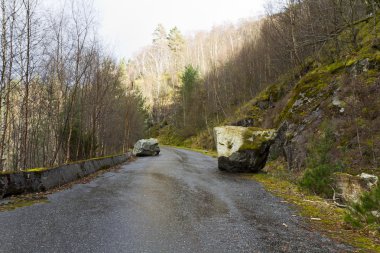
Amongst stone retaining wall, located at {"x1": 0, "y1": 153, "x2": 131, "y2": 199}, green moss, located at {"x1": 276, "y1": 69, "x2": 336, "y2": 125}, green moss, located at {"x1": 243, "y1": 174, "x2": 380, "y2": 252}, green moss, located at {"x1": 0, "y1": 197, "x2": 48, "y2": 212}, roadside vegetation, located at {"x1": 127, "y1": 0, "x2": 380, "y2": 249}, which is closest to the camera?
green moss, located at {"x1": 243, "y1": 174, "x2": 380, "y2": 252}

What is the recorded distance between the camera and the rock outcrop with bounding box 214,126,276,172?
15.0 metres

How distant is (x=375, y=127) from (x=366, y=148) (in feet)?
3.87

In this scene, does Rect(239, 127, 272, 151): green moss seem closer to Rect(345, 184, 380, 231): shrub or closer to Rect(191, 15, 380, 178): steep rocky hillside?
Rect(191, 15, 380, 178): steep rocky hillside

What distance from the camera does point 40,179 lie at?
9.00 m

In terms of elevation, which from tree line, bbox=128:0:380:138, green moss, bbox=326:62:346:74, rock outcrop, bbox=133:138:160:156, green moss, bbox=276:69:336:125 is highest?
tree line, bbox=128:0:380:138

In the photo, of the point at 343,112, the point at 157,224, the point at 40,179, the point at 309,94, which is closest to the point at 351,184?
the point at 157,224

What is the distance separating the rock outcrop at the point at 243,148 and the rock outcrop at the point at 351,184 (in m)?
6.55

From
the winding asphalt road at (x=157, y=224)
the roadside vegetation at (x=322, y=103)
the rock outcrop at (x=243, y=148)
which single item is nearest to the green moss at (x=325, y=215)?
the roadside vegetation at (x=322, y=103)

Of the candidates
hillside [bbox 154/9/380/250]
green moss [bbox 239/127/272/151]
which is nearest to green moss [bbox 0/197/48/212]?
hillside [bbox 154/9/380/250]

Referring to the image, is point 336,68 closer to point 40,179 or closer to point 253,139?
point 253,139

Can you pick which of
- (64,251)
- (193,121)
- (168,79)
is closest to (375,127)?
(64,251)

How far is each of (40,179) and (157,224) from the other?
204 inches

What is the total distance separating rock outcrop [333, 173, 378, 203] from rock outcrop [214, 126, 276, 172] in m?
6.55

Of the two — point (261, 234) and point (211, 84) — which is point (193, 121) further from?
point (261, 234)
